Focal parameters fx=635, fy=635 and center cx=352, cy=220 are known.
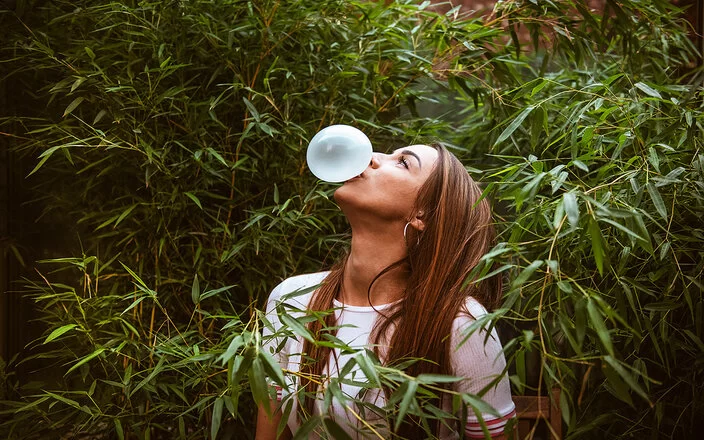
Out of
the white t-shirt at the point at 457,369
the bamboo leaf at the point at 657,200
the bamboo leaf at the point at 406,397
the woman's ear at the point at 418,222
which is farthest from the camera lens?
the woman's ear at the point at 418,222

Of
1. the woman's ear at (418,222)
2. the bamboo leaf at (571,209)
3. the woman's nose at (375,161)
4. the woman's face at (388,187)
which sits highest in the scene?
the bamboo leaf at (571,209)

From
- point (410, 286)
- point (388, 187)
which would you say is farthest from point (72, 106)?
point (410, 286)

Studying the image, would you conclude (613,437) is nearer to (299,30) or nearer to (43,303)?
(299,30)

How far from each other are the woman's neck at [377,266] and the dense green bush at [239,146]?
0.24 metres

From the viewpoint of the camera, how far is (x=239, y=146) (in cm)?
189

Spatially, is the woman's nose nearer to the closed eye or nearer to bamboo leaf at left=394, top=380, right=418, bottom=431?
the closed eye

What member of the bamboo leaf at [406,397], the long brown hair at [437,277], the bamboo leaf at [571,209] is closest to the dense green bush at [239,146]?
the long brown hair at [437,277]

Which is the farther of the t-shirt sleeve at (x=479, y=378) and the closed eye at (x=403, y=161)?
the closed eye at (x=403, y=161)

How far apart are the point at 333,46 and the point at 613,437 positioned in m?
1.37

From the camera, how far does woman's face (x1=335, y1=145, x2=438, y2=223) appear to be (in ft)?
5.27

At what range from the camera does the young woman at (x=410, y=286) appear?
5.16ft

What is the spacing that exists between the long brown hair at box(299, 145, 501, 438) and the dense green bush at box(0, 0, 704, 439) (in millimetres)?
113

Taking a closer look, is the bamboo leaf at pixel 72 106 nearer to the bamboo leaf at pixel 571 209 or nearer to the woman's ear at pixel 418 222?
the woman's ear at pixel 418 222

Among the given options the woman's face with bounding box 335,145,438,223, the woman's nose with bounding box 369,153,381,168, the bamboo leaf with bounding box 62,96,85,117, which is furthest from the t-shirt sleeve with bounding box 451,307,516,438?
the bamboo leaf with bounding box 62,96,85,117
